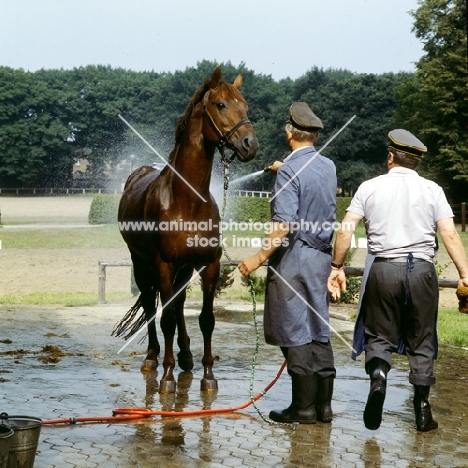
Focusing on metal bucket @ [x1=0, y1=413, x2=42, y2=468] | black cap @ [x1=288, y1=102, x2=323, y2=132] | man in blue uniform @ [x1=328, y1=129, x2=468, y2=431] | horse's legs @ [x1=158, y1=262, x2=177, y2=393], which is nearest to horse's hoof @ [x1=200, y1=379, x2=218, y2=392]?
horse's legs @ [x1=158, y1=262, x2=177, y2=393]

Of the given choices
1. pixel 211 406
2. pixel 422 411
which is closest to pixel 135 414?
pixel 211 406

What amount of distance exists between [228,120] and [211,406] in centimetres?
239

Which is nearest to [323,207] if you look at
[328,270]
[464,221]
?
[328,270]

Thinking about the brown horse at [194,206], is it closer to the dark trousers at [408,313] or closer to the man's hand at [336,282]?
the man's hand at [336,282]

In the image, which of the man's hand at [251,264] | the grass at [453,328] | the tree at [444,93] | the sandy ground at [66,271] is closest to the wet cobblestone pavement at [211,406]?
the grass at [453,328]

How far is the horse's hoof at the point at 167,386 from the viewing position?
Answer: 762cm

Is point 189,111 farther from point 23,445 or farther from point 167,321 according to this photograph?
point 23,445

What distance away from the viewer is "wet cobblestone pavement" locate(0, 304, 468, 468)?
5.57m

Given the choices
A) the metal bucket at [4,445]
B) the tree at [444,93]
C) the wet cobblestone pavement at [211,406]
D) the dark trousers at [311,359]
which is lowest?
the wet cobblestone pavement at [211,406]

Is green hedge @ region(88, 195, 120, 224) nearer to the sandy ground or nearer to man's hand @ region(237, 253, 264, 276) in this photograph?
the sandy ground

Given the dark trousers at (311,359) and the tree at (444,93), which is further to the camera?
the tree at (444,93)

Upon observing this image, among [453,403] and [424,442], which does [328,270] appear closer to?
[424,442]

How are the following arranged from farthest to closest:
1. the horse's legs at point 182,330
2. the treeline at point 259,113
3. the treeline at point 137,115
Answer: the treeline at point 137,115 → the treeline at point 259,113 → the horse's legs at point 182,330

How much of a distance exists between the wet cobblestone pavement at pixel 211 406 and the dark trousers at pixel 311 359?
1.31ft
